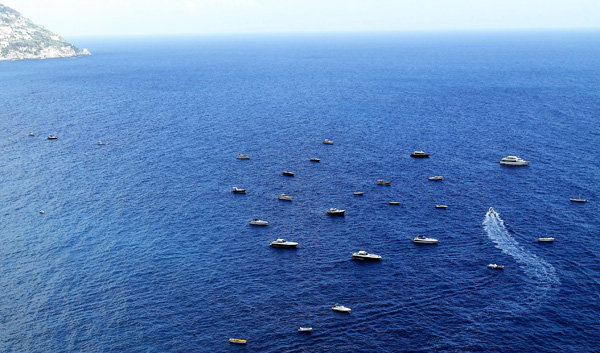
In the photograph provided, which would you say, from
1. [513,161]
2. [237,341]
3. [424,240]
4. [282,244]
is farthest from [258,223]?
[513,161]

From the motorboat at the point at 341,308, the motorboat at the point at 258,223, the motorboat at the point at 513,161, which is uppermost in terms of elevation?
the motorboat at the point at 513,161

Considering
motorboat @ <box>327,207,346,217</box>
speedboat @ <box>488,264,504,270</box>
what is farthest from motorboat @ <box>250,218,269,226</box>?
speedboat @ <box>488,264,504,270</box>

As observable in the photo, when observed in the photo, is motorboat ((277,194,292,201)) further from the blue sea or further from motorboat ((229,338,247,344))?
motorboat ((229,338,247,344))

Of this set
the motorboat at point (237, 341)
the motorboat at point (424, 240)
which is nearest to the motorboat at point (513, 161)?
the motorboat at point (424, 240)

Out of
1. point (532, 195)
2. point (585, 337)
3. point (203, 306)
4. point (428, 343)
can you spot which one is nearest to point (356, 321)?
point (428, 343)

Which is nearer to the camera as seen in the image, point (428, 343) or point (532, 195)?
point (428, 343)

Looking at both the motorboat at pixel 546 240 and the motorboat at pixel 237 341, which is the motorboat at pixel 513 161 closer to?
the motorboat at pixel 546 240

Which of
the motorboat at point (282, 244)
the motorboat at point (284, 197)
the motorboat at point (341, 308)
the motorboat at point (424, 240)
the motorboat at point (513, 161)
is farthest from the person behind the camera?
the motorboat at point (513, 161)

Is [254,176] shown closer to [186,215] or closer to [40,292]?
[186,215]

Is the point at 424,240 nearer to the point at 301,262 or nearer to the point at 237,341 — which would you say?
the point at 301,262
